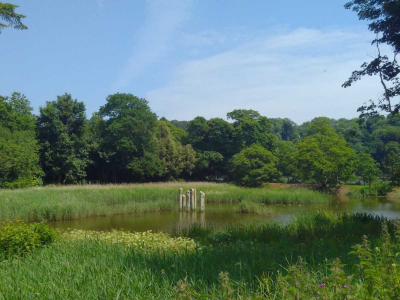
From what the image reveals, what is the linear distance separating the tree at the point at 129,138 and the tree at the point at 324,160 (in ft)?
45.9

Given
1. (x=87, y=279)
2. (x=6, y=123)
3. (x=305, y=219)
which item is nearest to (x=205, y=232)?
(x=305, y=219)

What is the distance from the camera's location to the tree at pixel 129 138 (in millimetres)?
35031

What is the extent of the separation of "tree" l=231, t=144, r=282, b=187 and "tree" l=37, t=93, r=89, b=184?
14.7 meters

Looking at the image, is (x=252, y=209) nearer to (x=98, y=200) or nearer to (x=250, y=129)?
(x=98, y=200)

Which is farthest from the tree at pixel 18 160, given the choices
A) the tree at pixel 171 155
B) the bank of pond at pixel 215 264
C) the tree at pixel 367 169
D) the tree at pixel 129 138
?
the tree at pixel 367 169

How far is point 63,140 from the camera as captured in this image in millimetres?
32719

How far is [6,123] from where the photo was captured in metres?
33.0

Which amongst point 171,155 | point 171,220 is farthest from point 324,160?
point 171,220

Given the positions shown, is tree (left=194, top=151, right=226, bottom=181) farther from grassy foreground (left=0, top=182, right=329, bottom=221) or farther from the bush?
the bush

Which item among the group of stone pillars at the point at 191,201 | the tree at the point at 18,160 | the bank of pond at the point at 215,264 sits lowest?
the group of stone pillars at the point at 191,201

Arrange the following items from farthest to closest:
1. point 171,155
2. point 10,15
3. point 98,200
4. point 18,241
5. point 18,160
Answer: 1. point 171,155
2. point 18,160
3. point 98,200
4. point 10,15
5. point 18,241

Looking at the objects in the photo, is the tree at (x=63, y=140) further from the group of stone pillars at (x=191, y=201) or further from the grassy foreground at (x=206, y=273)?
the grassy foreground at (x=206, y=273)

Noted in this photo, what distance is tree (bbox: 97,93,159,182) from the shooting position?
35031 mm

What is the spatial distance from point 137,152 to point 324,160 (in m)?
17.8
